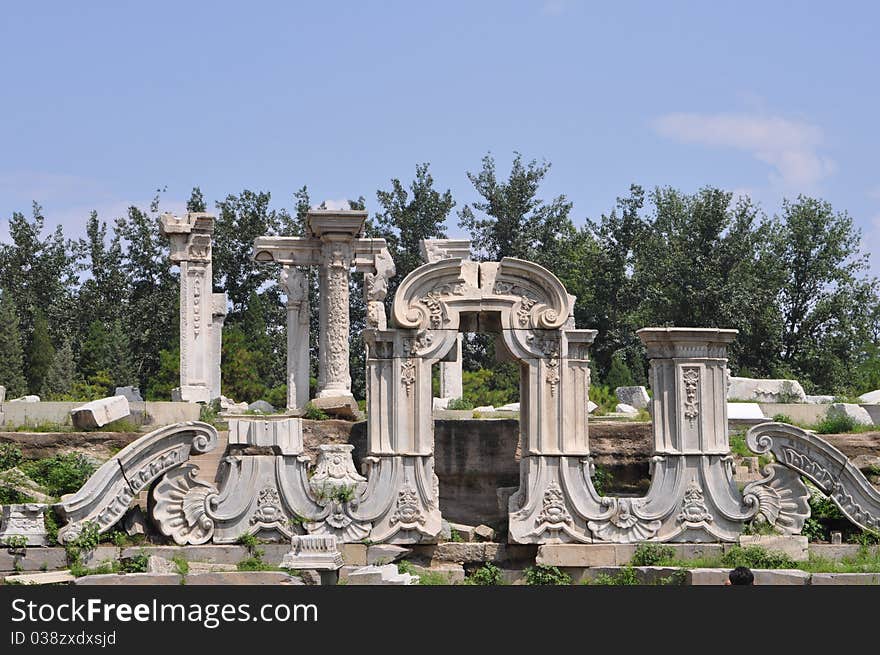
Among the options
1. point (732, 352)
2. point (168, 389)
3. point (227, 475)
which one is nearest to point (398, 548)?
point (227, 475)

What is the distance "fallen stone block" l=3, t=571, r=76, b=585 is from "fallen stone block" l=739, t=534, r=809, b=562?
8.87 m

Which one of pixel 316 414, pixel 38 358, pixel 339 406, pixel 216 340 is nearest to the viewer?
pixel 316 414

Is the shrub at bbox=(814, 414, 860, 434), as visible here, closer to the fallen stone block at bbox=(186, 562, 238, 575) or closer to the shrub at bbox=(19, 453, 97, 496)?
the fallen stone block at bbox=(186, 562, 238, 575)

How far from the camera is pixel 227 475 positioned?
18.7m

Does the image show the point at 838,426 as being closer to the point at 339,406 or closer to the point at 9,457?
the point at 339,406

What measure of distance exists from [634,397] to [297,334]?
8.88 metres

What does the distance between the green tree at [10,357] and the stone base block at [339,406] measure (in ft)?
58.1

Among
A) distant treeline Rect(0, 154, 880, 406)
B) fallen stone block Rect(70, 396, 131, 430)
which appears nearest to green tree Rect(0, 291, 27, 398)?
distant treeline Rect(0, 154, 880, 406)

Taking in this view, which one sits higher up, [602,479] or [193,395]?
[193,395]

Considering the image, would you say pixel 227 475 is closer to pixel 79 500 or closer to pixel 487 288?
pixel 79 500

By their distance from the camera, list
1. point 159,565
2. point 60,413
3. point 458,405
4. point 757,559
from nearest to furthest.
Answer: point 159,565 < point 757,559 < point 60,413 < point 458,405

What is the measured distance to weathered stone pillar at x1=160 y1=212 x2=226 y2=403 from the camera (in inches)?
1303

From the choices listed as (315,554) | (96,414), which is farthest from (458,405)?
(315,554)

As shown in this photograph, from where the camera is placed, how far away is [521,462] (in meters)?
18.8
